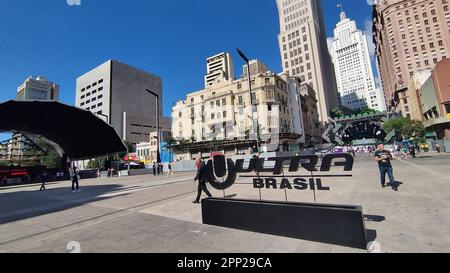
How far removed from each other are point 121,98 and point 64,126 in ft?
284

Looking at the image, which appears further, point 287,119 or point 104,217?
point 287,119

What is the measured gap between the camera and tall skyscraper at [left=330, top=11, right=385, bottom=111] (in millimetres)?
170375

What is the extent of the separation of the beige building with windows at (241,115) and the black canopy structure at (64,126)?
84.0ft

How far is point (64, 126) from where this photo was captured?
27.1 meters

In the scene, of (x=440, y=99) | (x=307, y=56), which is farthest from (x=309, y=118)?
(x=307, y=56)

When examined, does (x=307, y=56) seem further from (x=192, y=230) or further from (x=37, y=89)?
(x=37, y=89)

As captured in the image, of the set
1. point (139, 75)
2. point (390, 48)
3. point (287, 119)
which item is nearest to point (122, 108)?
point (139, 75)

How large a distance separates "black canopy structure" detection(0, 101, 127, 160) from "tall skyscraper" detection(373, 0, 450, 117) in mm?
80548

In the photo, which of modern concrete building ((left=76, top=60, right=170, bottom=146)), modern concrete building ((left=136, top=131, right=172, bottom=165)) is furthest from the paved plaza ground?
modern concrete building ((left=76, top=60, right=170, bottom=146))

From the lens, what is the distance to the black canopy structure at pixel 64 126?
70.9ft

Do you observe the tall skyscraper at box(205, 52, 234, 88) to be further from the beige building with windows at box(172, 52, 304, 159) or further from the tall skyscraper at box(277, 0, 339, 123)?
the beige building with windows at box(172, 52, 304, 159)
